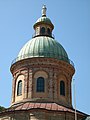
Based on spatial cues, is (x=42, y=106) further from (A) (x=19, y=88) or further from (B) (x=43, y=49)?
(B) (x=43, y=49)

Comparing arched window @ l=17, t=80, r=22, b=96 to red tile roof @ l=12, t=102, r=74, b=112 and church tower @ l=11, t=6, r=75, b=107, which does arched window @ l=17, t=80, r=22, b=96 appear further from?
red tile roof @ l=12, t=102, r=74, b=112

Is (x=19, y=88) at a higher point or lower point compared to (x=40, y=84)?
lower

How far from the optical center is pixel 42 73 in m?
44.1

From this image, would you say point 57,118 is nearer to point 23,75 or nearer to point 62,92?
point 62,92

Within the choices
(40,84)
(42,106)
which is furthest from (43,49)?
(42,106)

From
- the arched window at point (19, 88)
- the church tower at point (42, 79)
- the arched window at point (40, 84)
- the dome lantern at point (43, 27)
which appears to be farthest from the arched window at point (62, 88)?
the dome lantern at point (43, 27)

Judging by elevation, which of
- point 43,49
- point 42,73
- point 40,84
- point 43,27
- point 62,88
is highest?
point 43,27

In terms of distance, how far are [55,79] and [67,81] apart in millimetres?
2572

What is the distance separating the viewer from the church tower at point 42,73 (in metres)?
43.1

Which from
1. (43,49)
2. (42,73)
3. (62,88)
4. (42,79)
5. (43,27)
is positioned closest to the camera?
(42,79)

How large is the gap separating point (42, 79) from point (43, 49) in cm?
458

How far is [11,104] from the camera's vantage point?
1762 inches

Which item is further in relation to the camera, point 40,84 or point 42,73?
point 42,73

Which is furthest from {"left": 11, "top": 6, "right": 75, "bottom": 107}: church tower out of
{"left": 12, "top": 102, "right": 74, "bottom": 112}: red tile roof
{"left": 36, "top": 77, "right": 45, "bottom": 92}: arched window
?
{"left": 12, "top": 102, "right": 74, "bottom": 112}: red tile roof
